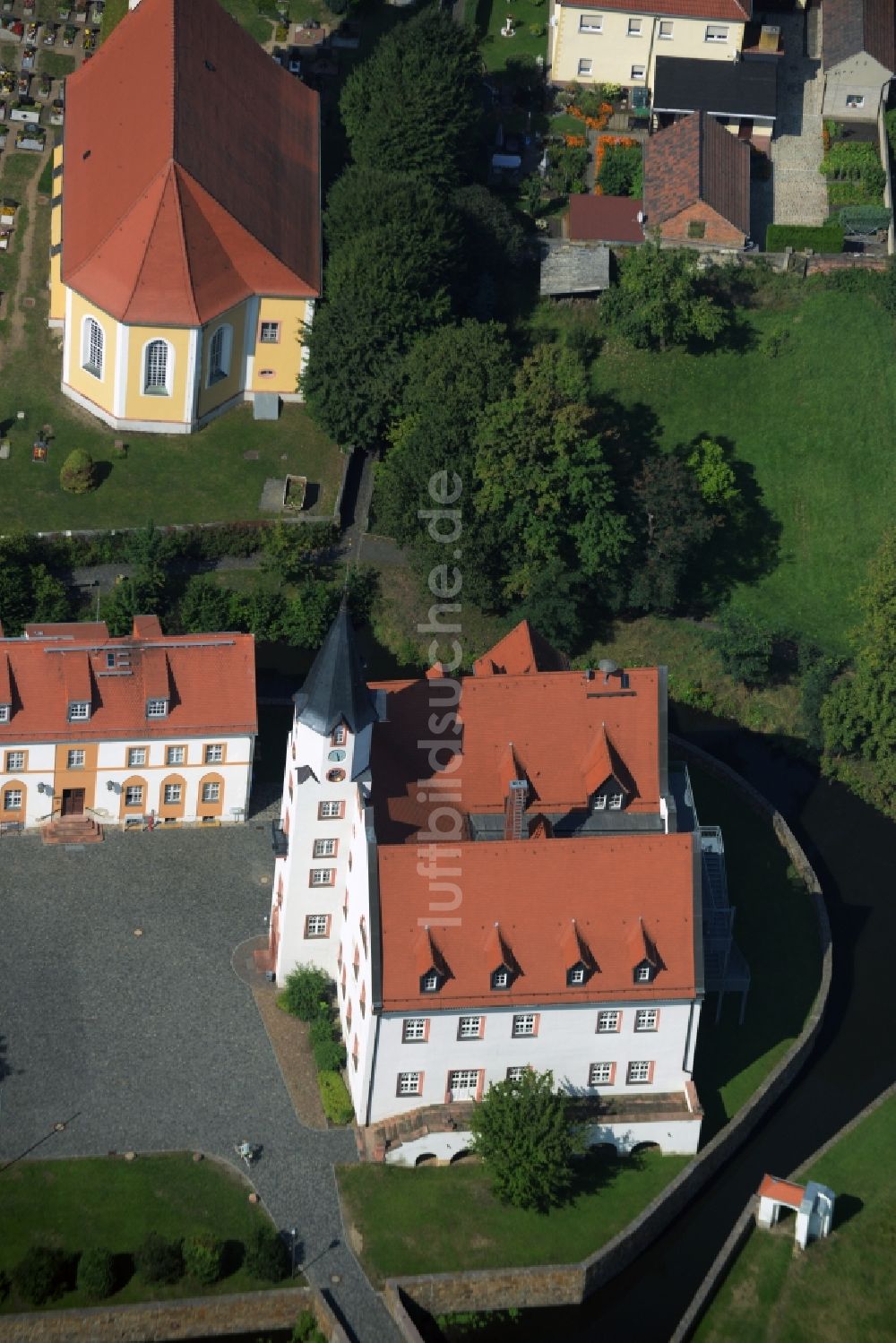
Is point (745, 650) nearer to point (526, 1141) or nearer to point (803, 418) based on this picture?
point (803, 418)

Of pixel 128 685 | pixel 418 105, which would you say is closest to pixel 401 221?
pixel 418 105

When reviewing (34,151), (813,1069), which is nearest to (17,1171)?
(813,1069)

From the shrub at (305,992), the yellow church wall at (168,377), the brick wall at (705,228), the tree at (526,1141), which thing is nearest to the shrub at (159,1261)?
the tree at (526,1141)

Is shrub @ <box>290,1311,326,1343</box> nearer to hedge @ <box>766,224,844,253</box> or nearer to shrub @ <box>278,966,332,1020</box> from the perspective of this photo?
shrub @ <box>278,966,332,1020</box>

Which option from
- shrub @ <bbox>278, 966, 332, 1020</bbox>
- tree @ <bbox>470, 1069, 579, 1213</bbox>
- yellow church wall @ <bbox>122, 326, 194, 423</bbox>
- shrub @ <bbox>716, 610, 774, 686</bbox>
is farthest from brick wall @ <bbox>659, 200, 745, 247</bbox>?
tree @ <bbox>470, 1069, 579, 1213</bbox>

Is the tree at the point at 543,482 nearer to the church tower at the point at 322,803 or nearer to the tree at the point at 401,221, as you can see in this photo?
the tree at the point at 401,221
